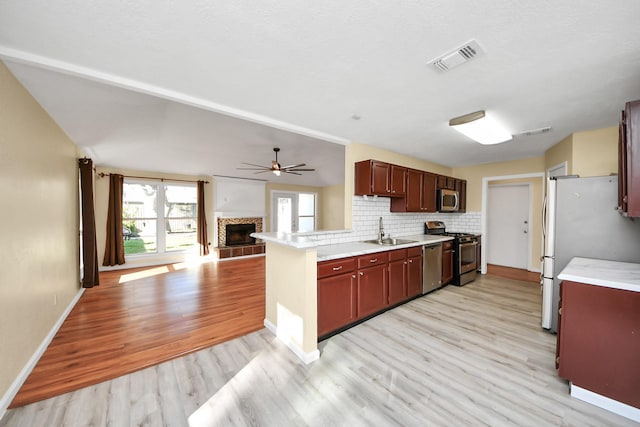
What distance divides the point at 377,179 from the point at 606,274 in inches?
92.2

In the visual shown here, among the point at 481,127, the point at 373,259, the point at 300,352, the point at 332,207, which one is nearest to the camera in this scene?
the point at 300,352

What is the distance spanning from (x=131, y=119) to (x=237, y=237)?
443 cm

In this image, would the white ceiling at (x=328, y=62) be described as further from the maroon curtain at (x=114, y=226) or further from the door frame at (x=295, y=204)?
the door frame at (x=295, y=204)

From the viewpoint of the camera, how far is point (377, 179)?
3486mm

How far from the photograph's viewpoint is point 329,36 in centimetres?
144

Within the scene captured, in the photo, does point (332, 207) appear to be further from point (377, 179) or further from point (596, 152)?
point (596, 152)

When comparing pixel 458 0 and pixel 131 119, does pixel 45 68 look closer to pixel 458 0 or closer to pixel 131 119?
pixel 131 119

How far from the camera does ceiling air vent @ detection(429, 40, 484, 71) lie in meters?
1.51

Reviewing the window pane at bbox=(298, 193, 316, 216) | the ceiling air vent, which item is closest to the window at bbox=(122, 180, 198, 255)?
the window pane at bbox=(298, 193, 316, 216)

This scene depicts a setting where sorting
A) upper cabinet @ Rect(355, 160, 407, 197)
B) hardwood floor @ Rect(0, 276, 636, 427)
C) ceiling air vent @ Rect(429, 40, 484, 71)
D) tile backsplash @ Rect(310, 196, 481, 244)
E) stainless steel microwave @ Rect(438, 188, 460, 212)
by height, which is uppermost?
ceiling air vent @ Rect(429, 40, 484, 71)

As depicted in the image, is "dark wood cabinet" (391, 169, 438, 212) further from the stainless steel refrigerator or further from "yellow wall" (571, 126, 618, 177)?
"yellow wall" (571, 126, 618, 177)

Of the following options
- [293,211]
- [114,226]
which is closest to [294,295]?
[114,226]

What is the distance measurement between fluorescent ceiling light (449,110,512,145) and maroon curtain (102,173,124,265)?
668 centimetres

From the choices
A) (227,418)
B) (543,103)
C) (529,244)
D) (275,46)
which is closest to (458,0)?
(275,46)
